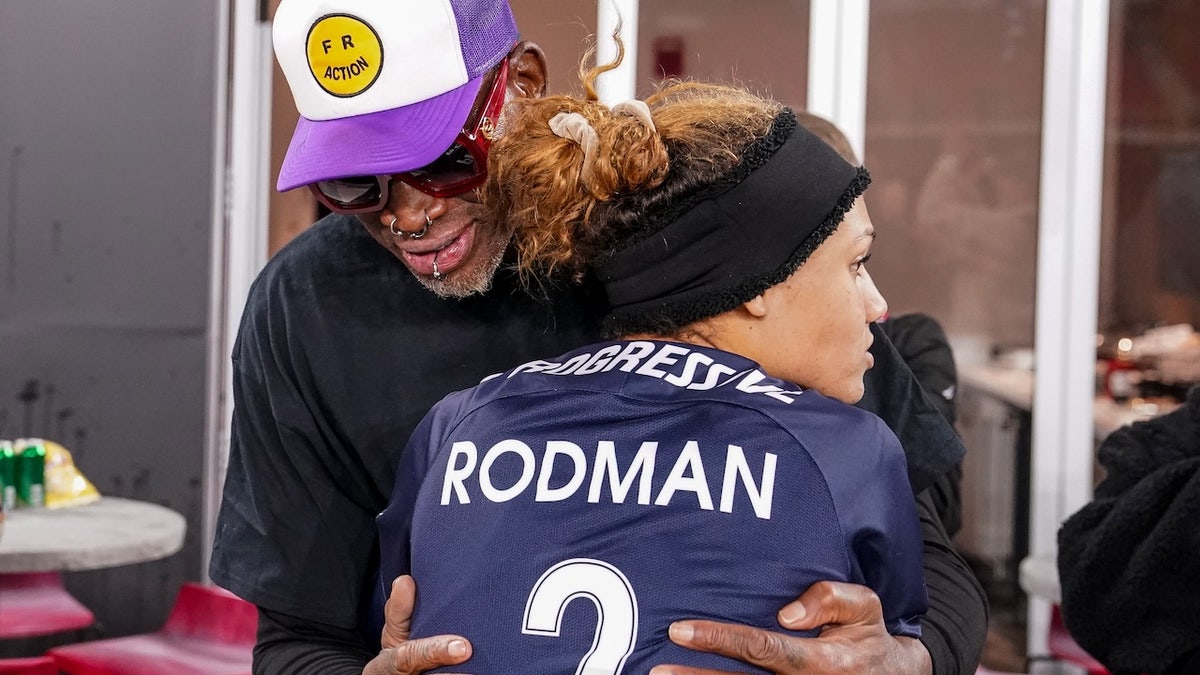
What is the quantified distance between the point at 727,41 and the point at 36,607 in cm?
287

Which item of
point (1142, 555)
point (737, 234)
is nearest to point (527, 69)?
point (737, 234)

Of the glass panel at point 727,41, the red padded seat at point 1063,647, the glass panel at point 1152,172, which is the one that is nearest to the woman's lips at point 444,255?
the red padded seat at point 1063,647

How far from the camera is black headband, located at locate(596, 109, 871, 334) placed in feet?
4.24

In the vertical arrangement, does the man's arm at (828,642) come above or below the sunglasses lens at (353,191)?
below

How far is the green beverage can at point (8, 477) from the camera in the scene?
3.65 metres

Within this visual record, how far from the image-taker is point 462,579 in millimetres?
1225

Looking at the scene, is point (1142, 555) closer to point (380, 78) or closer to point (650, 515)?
point (650, 515)

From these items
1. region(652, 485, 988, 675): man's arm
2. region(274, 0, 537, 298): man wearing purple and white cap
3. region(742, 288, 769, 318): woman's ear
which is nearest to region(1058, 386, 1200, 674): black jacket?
region(652, 485, 988, 675): man's arm

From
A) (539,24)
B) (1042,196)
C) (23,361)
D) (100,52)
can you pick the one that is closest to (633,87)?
(539,24)

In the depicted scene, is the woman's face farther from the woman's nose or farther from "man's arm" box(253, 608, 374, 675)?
"man's arm" box(253, 608, 374, 675)

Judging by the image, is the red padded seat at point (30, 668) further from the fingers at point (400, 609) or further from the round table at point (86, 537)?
the fingers at point (400, 609)

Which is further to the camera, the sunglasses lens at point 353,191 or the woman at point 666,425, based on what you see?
the sunglasses lens at point 353,191

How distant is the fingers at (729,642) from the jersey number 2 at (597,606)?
0.04 meters

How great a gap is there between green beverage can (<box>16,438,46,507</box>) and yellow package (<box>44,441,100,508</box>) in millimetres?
53
